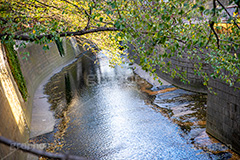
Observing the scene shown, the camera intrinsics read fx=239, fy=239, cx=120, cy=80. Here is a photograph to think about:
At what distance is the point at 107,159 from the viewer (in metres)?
7.86

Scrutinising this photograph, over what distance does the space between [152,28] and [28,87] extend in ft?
39.0

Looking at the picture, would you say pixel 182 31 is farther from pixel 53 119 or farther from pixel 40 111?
pixel 40 111

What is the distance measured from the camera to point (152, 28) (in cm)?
407

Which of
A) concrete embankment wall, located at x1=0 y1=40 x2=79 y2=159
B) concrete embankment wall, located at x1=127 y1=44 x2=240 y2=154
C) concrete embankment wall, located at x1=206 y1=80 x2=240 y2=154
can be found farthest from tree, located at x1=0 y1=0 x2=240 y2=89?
concrete embankment wall, located at x1=0 y1=40 x2=79 y2=159

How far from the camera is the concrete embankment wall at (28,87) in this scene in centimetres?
658

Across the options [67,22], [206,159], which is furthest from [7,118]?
[206,159]

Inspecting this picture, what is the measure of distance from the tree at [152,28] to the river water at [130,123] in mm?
2632

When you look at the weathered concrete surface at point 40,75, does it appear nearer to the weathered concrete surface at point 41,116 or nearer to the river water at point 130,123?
the weathered concrete surface at point 41,116

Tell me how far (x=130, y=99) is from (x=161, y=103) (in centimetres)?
190

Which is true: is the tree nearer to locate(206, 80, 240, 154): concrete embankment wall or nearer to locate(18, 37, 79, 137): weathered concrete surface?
locate(206, 80, 240, 154): concrete embankment wall

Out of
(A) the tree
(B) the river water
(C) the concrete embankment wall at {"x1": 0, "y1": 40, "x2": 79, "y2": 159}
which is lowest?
(B) the river water

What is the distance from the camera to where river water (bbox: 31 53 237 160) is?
26.7 feet

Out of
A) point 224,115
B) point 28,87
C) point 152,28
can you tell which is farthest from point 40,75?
point 152,28

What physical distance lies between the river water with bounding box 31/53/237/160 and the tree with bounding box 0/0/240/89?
8.64 feet
